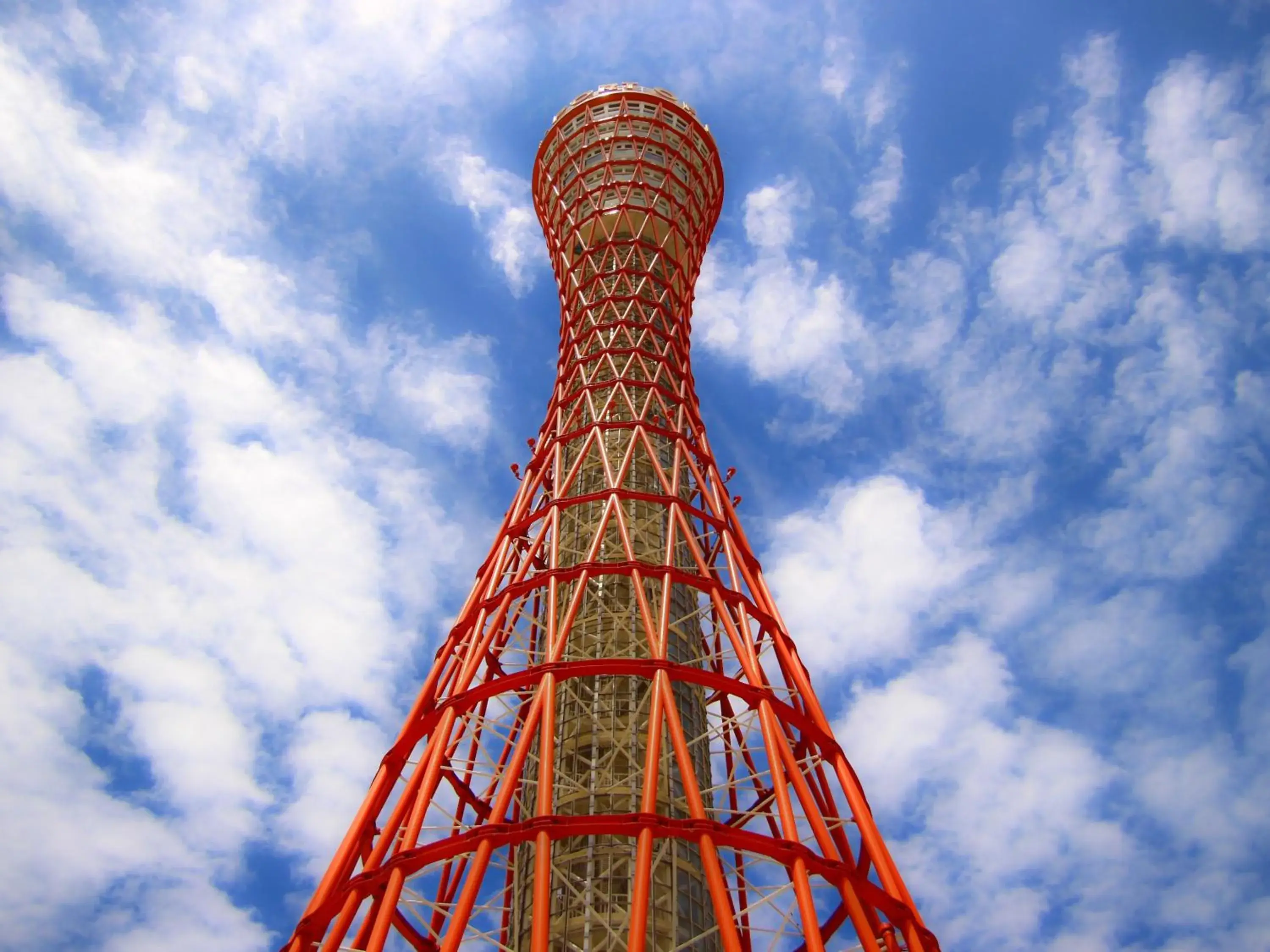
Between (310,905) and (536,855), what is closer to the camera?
(536,855)

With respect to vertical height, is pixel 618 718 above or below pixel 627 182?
below

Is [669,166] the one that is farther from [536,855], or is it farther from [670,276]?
[536,855]

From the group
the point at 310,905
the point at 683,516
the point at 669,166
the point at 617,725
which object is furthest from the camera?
the point at 669,166

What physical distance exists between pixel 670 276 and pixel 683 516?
13.7 metres

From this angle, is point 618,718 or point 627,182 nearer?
point 618,718

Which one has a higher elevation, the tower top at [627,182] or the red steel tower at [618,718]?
the tower top at [627,182]

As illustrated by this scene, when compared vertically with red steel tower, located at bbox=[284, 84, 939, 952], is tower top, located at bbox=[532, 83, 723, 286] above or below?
above

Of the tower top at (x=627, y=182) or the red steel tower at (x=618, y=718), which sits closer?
the red steel tower at (x=618, y=718)

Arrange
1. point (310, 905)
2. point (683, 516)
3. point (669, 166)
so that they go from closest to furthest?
1. point (310, 905)
2. point (683, 516)
3. point (669, 166)

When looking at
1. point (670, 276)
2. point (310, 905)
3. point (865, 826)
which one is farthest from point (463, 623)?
point (670, 276)

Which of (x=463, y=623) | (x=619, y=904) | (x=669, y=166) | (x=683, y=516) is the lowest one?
(x=619, y=904)

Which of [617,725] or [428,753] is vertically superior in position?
[617,725]

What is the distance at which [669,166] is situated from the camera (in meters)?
37.4

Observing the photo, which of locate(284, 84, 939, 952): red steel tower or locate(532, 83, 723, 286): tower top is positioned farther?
locate(532, 83, 723, 286): tower top
